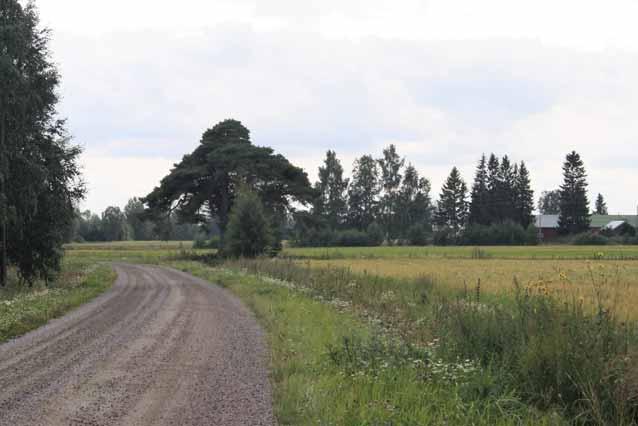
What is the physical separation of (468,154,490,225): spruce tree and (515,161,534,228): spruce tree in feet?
20.5

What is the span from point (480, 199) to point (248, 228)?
82132mm

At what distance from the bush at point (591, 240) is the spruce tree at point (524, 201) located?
20359 mm

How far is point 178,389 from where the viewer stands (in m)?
7.96

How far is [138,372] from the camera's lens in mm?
9008

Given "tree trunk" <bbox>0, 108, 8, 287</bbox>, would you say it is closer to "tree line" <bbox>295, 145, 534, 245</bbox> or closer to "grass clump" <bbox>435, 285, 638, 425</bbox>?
"grass clump" <bbox>435, 285, 638, 425</bbox>

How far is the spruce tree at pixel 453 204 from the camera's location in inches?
4690

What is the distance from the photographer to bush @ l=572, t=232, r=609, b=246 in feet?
289

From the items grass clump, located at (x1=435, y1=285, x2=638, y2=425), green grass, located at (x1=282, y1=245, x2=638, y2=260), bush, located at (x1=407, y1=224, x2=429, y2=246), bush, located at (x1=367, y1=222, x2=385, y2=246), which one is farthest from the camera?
bush, located at (x1=407, y1=224, x2=429, y2=246)

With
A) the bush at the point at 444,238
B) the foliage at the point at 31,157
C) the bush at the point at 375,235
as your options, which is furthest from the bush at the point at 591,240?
the foliage at the point at 31,157

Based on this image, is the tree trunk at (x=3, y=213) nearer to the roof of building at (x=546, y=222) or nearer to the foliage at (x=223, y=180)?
the foliage at (x=223, y=180)

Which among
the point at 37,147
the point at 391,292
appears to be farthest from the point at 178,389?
the point at 37,147

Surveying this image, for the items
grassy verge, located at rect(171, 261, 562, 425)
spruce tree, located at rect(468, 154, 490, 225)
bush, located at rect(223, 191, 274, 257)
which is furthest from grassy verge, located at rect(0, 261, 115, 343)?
spruce tree, located at rect(468, 154, 490, 225)

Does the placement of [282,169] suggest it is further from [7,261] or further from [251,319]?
[251,319]

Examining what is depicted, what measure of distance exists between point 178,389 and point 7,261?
928 inches
